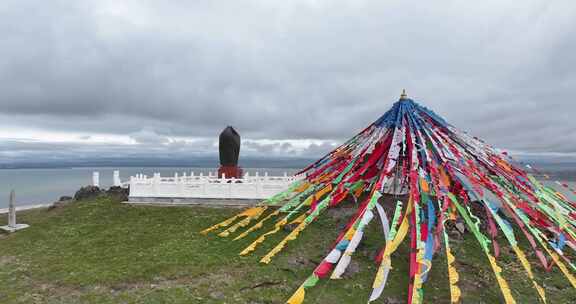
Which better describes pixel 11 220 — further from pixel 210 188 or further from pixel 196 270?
→ pixel 196 270

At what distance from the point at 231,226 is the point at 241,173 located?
29.0ft

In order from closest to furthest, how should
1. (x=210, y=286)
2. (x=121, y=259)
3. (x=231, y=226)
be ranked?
(x=210, y=286)
(x=121, y=259)
(x=231, y=226)

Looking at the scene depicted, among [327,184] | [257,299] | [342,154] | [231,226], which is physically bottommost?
[257,299]

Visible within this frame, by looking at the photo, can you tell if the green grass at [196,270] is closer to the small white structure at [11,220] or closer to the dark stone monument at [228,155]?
the small white structure at [11,220]

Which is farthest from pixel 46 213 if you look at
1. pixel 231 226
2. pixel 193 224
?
pixel 231 226

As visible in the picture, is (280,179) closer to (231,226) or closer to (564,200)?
(231,226)

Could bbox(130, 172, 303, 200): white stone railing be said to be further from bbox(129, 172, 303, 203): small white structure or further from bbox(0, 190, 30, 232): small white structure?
bbox(0, 190, 30, 232): small white structure

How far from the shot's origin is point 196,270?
35.0 feet

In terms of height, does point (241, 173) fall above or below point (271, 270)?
above

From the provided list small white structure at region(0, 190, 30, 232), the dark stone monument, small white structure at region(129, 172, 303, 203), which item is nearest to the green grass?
small white structure at region(0, 190, 30, 232)

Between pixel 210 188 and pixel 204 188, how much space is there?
35cm

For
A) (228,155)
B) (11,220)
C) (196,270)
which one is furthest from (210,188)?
(11,220)

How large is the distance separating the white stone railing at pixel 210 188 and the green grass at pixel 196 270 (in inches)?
137

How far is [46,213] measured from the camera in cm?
1934
